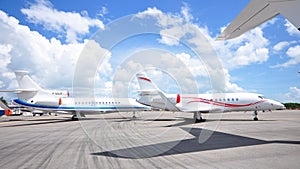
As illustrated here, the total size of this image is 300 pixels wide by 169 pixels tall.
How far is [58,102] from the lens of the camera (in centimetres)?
2567

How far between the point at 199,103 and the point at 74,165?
642 inches

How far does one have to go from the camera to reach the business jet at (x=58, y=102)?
992 inches

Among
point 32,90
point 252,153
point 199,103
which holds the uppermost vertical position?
point 32,90

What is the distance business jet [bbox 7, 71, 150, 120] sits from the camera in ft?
82.7

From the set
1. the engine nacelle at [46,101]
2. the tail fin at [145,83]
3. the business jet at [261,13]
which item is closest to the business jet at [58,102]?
the engine nacelle at [46,101]

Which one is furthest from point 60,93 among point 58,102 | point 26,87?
point 26,87

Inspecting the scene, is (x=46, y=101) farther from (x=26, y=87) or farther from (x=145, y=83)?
(x=145, y=83)

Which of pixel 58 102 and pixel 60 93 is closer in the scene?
pixel 58 102

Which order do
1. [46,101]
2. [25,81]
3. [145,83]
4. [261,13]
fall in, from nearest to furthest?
[261,13] → [145,83] → [46,101] → [25,81]

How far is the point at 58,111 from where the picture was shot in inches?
→ 1022

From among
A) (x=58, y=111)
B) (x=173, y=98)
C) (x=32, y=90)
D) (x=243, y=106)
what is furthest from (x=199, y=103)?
(x=32, y=90)

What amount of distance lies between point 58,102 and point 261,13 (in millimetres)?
25582

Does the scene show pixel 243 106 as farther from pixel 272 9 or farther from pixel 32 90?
pixel 32 90

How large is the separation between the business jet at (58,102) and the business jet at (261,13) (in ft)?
73.6
